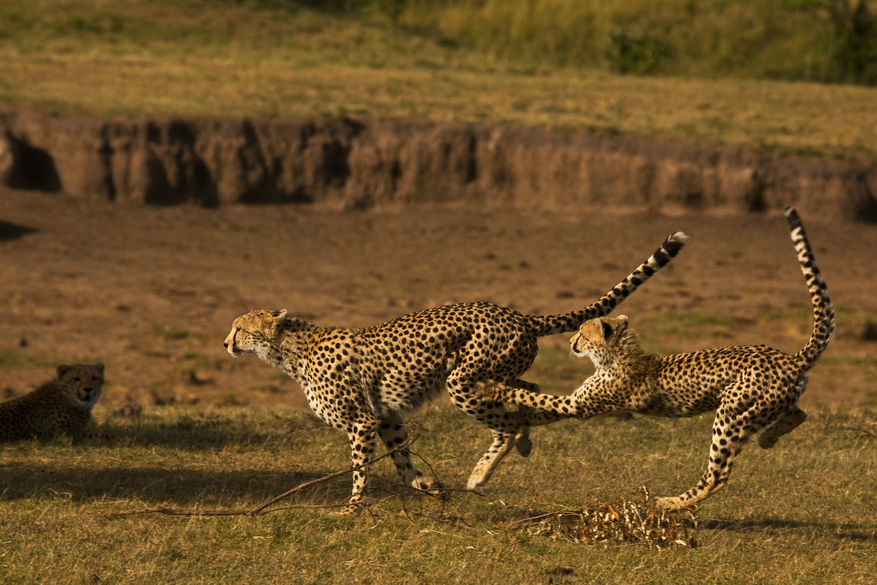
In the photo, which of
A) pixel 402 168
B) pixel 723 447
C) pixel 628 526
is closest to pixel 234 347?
pixel 628 526

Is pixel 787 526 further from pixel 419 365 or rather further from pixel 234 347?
pixel 234 347

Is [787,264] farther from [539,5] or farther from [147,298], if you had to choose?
[539,5]

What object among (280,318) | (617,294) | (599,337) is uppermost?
(617,294)

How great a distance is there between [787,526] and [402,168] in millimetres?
14202

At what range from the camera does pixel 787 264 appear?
61.7 feet

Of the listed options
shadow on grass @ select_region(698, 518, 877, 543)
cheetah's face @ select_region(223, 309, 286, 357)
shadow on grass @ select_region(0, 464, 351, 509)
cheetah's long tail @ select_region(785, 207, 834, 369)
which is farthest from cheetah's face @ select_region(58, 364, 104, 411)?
cheetah's long tail @ select_region(785, 207, 834, 369)

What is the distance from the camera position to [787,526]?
6898mm

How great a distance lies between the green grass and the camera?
5.96 meters

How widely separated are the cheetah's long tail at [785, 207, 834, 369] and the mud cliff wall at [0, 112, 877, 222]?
44.5 ft

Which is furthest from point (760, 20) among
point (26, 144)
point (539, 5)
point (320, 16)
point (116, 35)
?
point (26, 144)

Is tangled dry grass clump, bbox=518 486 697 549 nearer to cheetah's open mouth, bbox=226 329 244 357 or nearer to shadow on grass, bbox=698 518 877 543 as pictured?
shadow on grass, bbox=698 518 877 543

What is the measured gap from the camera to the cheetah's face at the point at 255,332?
714cm

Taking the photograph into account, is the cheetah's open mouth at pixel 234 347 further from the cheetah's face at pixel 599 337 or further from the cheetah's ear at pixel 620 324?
the cheetah's ear at pixel 620 324

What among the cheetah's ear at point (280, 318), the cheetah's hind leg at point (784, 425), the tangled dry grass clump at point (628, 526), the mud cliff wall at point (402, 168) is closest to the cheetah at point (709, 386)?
the cheetah's hind leg at point (784, 425)
